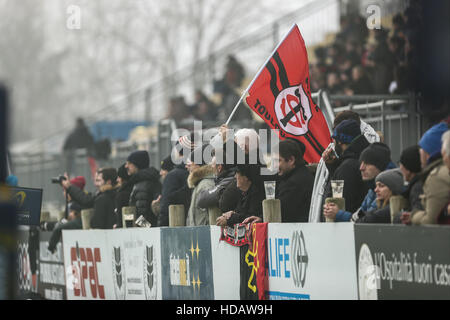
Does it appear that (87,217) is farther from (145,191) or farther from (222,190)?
(222,190)

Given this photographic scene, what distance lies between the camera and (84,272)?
593 inches

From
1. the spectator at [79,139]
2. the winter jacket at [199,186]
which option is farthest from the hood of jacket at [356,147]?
the spectator at [79,139]

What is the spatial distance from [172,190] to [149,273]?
3.32 ft

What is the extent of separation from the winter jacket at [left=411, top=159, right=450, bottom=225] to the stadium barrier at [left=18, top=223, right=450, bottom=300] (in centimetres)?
9

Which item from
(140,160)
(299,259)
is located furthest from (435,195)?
(140,160)

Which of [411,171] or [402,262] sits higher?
[411,171]

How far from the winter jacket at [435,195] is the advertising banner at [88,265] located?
22.3 ft

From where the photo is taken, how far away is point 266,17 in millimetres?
45125

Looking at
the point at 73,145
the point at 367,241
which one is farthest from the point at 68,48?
the point at 367,241

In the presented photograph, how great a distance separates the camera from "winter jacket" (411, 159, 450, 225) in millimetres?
7984

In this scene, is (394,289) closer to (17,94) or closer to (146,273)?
(146,273)

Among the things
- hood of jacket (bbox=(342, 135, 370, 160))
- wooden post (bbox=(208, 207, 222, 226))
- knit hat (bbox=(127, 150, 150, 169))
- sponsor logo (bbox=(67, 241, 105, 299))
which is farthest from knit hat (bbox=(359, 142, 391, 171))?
sponsor logo (bbox=(67, 241, 105, 299))

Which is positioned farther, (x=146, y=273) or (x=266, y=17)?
(x=266, y=17)
